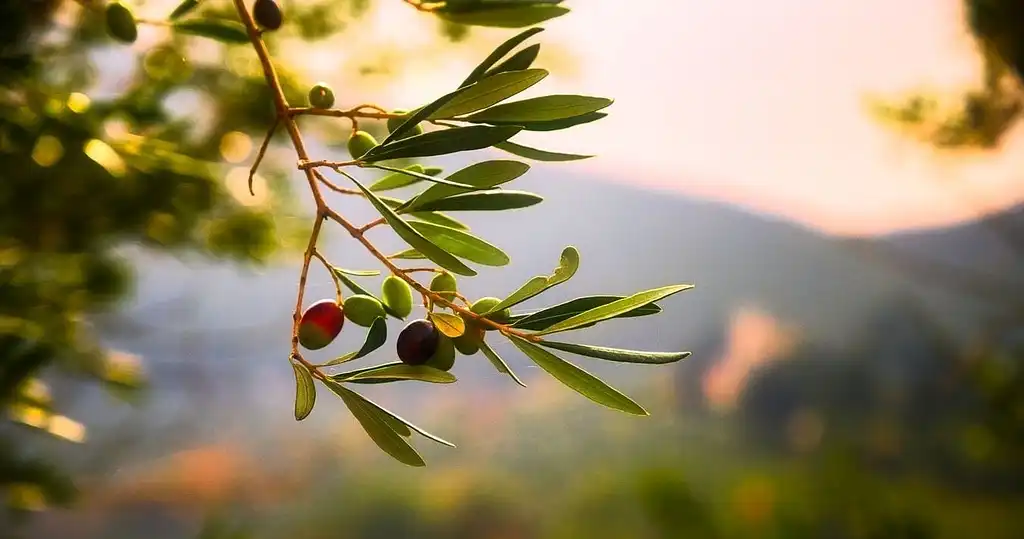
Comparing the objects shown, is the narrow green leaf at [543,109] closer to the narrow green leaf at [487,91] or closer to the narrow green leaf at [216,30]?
the narrow green leaf at [487,91]

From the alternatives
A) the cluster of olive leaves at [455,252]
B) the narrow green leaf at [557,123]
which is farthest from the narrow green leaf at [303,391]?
the narrow green leaf at [557,123]

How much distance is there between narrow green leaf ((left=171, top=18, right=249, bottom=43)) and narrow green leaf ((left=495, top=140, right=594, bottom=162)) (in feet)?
0.49

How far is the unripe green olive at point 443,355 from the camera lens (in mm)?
245

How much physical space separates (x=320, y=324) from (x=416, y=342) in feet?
0.11

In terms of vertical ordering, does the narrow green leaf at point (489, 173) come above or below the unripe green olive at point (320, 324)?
above

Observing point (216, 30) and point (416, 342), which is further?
point (216, 30)

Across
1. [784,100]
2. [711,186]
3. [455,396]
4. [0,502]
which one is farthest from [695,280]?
[0,502]

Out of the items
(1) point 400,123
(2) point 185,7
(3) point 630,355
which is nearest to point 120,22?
(2) point 185,7

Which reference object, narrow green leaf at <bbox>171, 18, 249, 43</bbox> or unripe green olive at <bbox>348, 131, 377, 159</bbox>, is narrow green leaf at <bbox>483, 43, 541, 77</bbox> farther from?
narrow green leaf at <bbox>171, 18, 249, 43</bbox>

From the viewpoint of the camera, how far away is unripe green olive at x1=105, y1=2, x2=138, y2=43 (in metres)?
0.28

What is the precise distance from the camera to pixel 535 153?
0.26 metres

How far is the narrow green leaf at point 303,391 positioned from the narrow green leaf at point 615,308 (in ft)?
0.27

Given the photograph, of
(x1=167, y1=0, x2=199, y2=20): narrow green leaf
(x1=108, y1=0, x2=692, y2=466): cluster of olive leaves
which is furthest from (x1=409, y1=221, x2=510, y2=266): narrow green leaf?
(x1=167, y1=0, x2=199, y2=20): narrow green leaf

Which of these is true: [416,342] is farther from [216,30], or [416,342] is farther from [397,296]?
[216,30]
